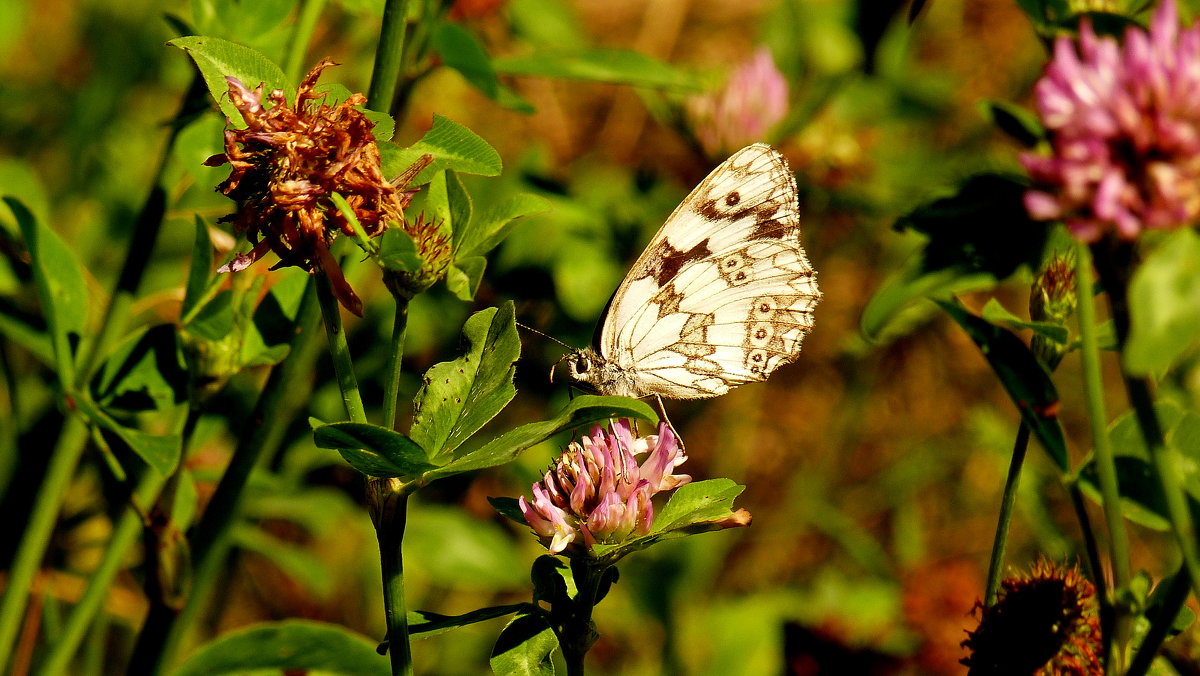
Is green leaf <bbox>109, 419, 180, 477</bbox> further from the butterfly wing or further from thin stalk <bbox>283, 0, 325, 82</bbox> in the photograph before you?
the butterfly wing

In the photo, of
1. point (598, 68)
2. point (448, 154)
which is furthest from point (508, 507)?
point (598, 68)

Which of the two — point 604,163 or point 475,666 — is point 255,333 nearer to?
point 475,666

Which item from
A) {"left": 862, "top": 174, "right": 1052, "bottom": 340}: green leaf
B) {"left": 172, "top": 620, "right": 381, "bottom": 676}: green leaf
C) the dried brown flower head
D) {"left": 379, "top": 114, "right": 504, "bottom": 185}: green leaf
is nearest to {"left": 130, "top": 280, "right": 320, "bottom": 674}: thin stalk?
{"left": 172, "top": 620, "right": 381, "bottom": 676}: green leaf

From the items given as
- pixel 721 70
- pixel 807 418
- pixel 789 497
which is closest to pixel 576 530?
pixel 721 70

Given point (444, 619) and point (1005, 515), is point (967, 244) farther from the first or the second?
point (444, 619)

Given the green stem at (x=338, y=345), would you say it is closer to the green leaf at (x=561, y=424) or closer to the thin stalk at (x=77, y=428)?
the green leaf at (x=561, y=424)

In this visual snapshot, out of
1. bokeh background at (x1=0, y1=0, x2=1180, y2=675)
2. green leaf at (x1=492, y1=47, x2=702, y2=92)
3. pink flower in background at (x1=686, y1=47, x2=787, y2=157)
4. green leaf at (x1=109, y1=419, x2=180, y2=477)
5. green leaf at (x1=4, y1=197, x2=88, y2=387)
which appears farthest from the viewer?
pink flower in background at (x1=686, y1=47, x2=787, y2=157)
